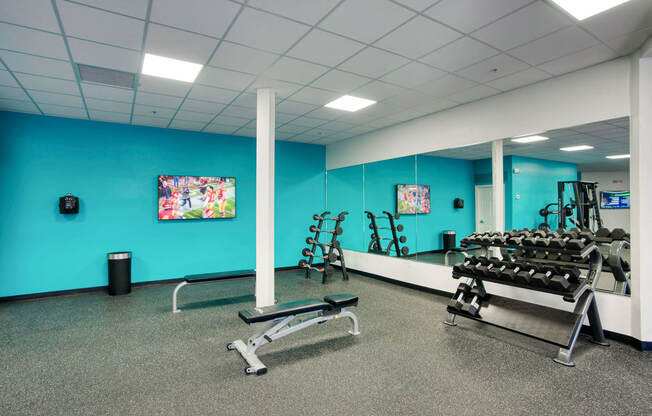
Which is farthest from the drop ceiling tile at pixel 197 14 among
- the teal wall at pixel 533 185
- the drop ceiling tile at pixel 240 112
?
the teal wall at pixel 533 185

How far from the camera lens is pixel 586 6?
7.12 ft

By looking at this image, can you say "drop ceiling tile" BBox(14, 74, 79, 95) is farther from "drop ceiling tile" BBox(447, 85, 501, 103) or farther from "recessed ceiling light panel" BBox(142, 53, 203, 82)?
"drop ceiling tile" BBox(447, 85, 501, 103)

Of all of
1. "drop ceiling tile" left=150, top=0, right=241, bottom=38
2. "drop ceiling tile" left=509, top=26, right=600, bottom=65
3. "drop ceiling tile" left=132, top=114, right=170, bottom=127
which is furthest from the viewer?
"drop ceiling tile" left=132, top=114, right=170, bottom=127

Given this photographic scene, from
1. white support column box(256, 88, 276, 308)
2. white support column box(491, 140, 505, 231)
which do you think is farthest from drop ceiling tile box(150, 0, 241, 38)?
white support column box(491, 140, 505, 231)

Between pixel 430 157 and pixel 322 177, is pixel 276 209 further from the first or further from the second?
pixel 430 157

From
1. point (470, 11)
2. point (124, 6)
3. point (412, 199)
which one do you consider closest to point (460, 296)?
point (470, 11)

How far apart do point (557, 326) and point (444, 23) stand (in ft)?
8.66

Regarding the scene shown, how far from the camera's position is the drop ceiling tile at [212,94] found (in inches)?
143

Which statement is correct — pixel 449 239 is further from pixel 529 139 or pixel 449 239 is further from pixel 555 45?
pixel 555 45

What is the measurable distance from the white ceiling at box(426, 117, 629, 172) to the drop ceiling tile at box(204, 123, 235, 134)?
342 cm

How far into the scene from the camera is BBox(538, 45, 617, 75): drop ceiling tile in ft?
9.07

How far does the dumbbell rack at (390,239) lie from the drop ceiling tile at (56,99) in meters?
4.57

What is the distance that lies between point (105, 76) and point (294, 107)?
6.85ft

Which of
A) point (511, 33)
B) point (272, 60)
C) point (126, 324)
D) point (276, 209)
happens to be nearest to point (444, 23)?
point (511, 33)
